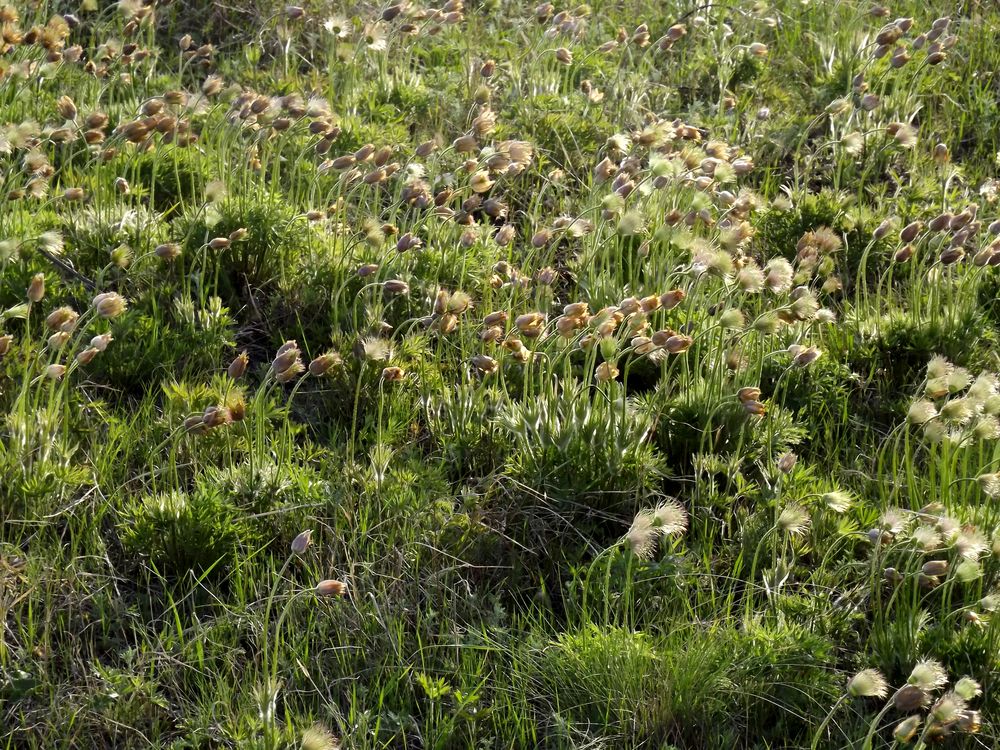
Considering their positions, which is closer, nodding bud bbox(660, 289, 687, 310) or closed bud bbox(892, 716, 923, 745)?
closed bud bbox(892, 716, 923, 745)

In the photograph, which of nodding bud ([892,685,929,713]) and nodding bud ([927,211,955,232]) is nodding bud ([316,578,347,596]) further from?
nodding bud ([927,211,955,232])

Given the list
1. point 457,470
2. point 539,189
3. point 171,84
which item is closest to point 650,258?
point 539,189

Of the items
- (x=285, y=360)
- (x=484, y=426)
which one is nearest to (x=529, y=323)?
(x=484, y=426)

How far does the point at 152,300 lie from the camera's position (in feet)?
12.1

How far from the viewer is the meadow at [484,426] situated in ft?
9.05

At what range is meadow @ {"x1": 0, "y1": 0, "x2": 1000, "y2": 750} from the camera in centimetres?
276

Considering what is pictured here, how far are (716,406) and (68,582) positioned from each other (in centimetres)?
179

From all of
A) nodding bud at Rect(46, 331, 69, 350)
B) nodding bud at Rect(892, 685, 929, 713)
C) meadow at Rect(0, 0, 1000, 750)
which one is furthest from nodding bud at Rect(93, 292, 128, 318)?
nodding bud at Rect(892, 685, 929, 713)

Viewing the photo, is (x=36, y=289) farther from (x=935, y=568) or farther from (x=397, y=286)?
(x=935, y=568)

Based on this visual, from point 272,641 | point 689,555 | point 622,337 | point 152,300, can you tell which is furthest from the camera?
point 152,300

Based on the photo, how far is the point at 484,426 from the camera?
A: 3.46m

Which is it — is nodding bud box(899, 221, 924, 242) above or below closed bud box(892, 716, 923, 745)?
above

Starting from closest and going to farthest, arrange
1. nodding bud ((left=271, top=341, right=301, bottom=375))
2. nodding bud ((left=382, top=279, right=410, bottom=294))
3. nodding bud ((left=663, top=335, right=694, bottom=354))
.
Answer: nodding bud ((left=271, top=341, right=301, bottom=375)) < nodding bud ((left=663, top=335, right=694, bottom=354)) < nodding bud ((left=382, top=279, right=410, bottom=294))

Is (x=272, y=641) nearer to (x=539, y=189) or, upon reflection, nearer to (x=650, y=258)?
Answer: (x=650, y=258)
